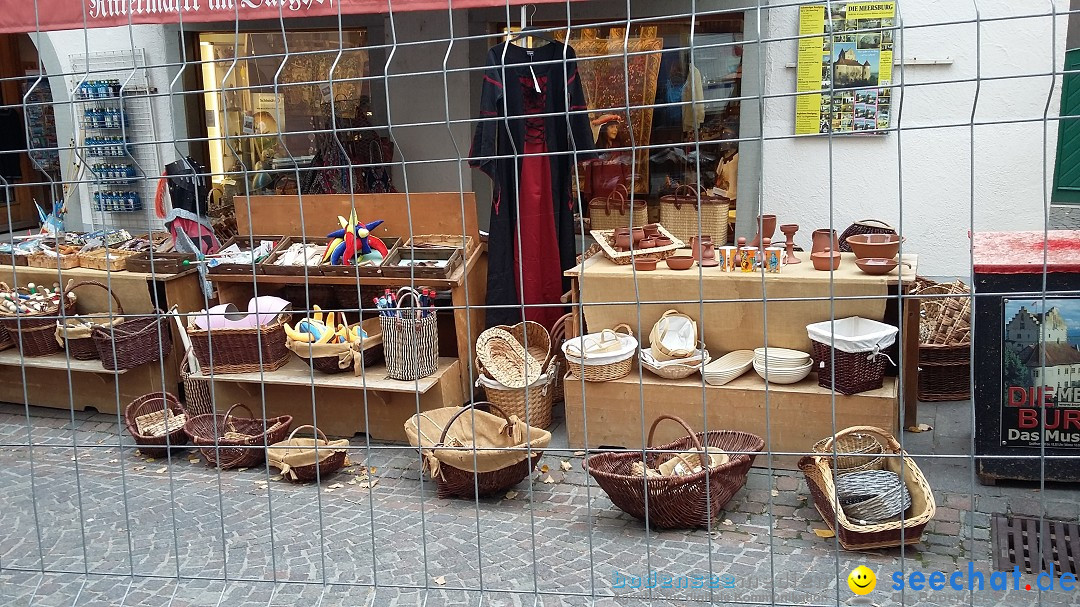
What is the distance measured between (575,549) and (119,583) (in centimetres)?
200

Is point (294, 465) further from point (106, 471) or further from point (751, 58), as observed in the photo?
point (751, 58)

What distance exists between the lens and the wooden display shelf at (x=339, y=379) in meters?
5.40

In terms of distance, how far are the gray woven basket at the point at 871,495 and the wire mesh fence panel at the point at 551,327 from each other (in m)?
0.02

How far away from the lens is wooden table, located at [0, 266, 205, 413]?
6211 millimetres

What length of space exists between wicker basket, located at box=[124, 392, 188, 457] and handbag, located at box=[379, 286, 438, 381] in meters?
1.33

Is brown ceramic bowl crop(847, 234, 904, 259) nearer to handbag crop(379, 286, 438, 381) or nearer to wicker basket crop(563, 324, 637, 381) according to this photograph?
wicker basket crop(563, 324, 637, 381)

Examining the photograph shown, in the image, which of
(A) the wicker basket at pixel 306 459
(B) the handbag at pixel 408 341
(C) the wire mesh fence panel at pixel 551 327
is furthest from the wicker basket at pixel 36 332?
(B) the handbag at pixel 408 341

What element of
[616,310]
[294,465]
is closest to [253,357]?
[294,465]

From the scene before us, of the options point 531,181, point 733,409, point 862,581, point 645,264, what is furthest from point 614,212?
point 862,581

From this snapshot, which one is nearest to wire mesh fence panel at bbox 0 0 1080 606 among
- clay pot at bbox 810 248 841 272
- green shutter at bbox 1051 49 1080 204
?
clay pot at bbox 810 248 841 272

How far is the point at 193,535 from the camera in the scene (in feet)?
15.0

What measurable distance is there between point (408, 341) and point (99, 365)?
2.20 meters

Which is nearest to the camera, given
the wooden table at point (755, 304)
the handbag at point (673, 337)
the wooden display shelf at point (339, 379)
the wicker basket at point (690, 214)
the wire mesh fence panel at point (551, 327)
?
the wire mesh fence panel at point (551, 327)

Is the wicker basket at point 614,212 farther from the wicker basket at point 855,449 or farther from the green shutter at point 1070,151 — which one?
the green shutter at point 1070,151
